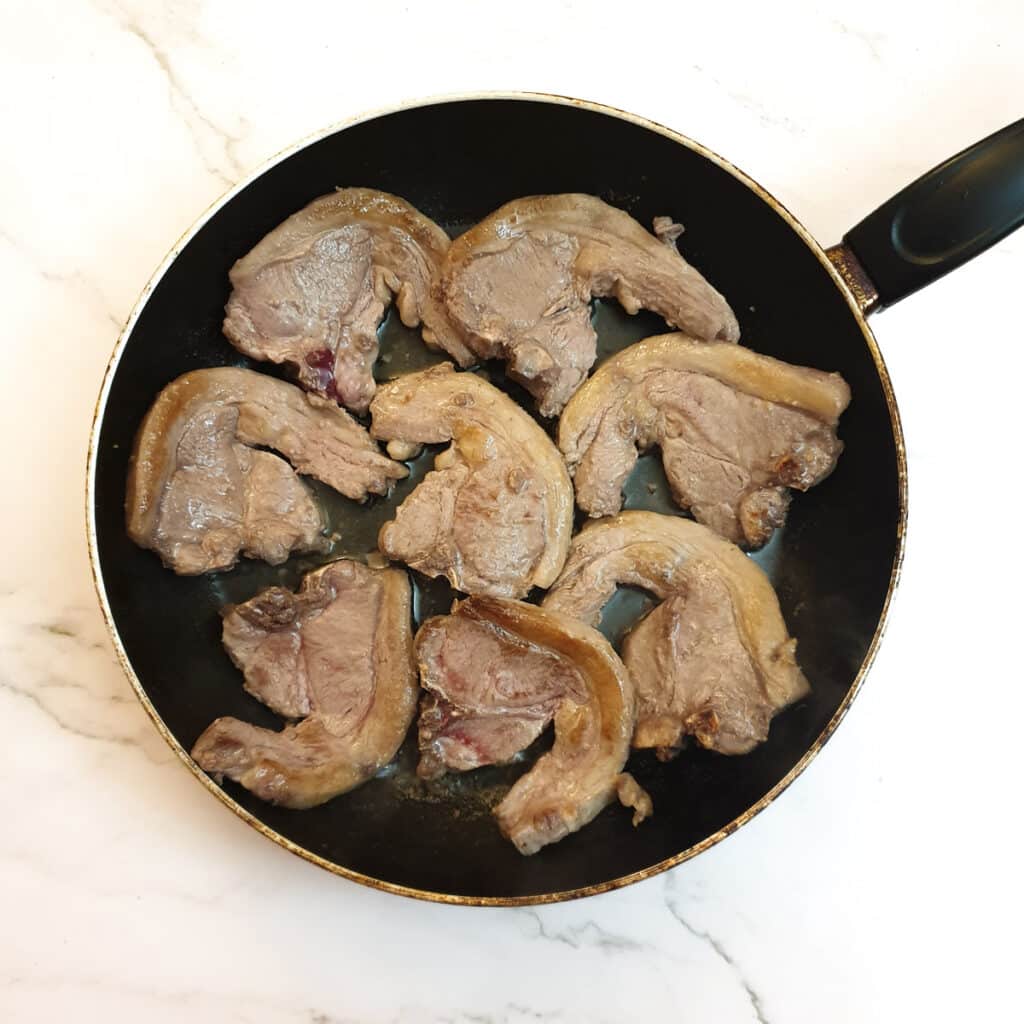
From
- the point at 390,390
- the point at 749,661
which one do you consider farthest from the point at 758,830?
the point at 390,390

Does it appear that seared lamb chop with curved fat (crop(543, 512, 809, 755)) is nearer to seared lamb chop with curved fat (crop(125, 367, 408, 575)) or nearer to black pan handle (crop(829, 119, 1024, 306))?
seared lamb chop with curved fat (crop(125, 367, 408, 575))

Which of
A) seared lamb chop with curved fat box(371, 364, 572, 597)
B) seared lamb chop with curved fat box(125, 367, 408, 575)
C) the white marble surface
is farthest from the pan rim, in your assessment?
seared lamb chop with curved fat box(371, 364, 572, 597)

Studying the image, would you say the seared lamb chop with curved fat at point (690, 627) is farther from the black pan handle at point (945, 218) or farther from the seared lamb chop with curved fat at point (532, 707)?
the black pan handle at point (945, 218)

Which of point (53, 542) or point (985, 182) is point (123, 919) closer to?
point (53, 542)

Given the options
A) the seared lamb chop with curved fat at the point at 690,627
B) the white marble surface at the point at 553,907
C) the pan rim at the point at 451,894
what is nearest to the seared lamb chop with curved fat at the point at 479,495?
the seared lamb chop with curved fat at the point at 690,627

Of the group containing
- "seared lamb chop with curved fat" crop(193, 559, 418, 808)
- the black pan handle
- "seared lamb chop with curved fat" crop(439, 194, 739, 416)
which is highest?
the black pan handle
